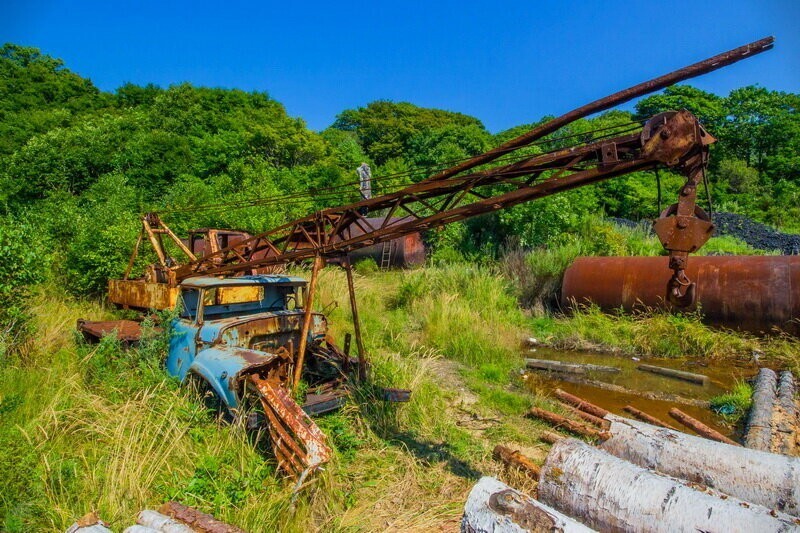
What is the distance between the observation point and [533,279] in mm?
13523

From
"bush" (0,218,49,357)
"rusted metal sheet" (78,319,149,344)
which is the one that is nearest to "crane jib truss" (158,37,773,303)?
"rusted metal sheet" (78,319,149,344)

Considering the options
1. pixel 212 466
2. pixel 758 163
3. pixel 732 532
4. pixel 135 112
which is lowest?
pixel 212 466

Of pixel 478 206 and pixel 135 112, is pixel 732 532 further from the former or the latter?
pixel 135 112

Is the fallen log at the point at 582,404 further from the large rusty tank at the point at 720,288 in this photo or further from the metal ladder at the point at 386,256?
the metal ladder at the point at 386,256

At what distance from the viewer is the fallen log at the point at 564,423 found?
5.69 metres

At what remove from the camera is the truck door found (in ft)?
19.4

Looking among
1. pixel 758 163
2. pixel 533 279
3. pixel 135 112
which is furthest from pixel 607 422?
pixel 758 163

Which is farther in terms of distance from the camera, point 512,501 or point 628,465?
→ point 628,465

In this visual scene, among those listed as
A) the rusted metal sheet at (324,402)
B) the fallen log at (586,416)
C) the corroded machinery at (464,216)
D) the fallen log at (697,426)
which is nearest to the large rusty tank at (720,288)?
the fallen log at (697,426)

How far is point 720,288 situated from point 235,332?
1023 centimetres

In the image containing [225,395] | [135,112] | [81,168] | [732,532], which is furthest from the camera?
[135,112]

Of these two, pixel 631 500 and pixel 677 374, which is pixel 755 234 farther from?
pixel 631 500

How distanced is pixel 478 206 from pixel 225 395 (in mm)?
3495

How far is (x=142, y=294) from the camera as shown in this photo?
328 inches
